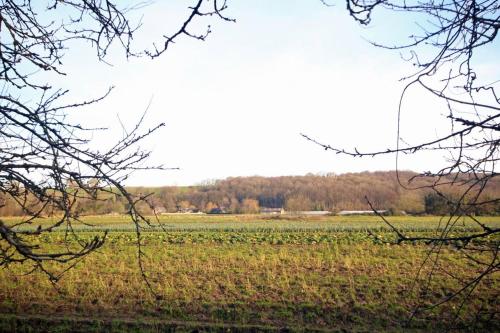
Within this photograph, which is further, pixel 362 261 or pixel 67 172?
pixel 362 261

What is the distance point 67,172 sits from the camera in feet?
8.54

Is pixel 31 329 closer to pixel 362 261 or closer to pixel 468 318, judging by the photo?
pixel 468 318

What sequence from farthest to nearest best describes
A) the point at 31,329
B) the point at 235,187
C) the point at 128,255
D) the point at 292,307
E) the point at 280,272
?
the point at 235,187, the point at 128,255, the point at 280,272, the point at 292,307, the point at 31,329

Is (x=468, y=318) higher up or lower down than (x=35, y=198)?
lower down

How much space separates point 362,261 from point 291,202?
63.3 metres

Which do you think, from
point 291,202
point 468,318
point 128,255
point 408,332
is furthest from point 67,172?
point 291,202

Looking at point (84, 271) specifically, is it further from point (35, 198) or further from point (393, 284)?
point (35, 198)

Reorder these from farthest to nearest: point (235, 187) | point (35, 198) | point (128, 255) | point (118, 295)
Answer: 1. point (235, 187)
2. point (128, 255)
3. point (118, 295)
4. point (35, 198)

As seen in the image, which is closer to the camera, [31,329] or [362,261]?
[31,329]

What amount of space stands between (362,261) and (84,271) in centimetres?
1020

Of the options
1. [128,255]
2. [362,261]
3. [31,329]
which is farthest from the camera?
[128,255]

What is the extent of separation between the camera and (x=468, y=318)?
9766 millimetres

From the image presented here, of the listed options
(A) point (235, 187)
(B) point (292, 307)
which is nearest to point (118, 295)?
(B) point (292, 307)

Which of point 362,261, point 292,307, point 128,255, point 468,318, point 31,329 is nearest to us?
point 31,329
